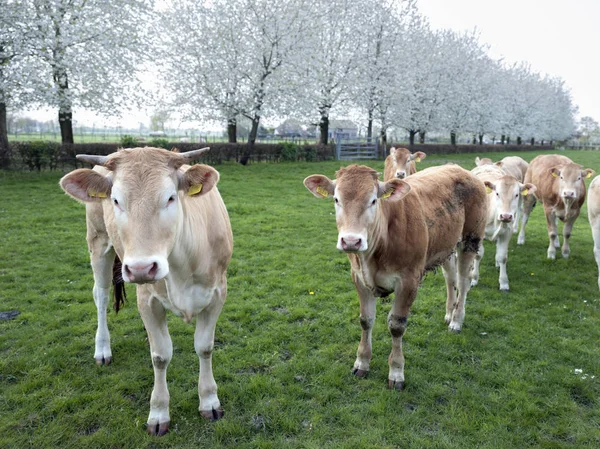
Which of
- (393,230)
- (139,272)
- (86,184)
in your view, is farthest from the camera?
(393,230)

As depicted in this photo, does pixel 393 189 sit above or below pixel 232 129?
below

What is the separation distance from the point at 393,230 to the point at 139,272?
2.44 m

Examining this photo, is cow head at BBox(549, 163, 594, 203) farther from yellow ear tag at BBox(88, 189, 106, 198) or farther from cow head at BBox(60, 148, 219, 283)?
yellow ear tag at BBox(88, 189, 106, 198)

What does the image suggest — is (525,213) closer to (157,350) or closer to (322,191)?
(322,191)

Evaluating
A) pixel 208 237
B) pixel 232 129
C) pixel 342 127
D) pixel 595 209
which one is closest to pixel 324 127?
pixel 232 129

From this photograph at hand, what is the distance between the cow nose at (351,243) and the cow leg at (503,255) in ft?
14.6

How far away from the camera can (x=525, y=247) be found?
912 cm

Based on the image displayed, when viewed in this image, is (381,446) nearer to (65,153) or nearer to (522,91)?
(65,153)

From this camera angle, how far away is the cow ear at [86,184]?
104 inches

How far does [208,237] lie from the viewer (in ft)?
11.3

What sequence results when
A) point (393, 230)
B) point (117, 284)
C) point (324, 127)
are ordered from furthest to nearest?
1. point (324, 127)
2. point (117, 284)
3. point (393, 230)

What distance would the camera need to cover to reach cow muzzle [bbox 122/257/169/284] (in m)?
2.34

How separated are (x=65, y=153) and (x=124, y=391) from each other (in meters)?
15.1

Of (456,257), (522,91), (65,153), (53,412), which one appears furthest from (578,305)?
(522,91)
